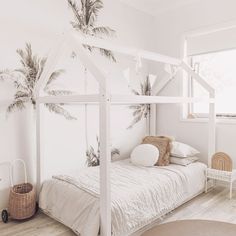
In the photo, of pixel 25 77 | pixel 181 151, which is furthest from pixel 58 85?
pixel 181 151

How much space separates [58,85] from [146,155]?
1.30 m

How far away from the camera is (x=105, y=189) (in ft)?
6.22

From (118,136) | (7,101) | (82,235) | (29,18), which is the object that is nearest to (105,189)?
(82,235)

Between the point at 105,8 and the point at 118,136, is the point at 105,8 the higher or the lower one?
the higher one

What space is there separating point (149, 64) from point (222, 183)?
6.63 feet

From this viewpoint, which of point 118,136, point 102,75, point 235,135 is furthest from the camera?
point 118,136

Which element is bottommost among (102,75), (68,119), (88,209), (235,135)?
(88,209)

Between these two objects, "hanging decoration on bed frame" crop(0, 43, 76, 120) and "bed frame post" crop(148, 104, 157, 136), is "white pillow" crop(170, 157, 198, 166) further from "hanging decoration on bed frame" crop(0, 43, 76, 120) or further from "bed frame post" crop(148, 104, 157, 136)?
"hanging decoration on bed frame" crop(0, 43, 76, 120)

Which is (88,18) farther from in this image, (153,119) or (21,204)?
(21,204)

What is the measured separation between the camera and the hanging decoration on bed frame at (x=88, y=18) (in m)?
3.00

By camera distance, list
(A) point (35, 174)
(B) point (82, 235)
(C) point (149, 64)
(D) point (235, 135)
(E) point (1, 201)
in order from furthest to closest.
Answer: (C) point (149, 64)
(D) point (235, 135)
(A) point (35, 174)
(E) point (1, 201)
(B) point (82, 235)

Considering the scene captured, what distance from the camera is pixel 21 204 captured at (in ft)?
7.75

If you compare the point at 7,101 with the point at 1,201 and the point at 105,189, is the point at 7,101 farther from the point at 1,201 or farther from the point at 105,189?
the point at 105,189

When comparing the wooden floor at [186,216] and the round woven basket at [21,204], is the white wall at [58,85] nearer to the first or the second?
the round woven basket at [21,204]
